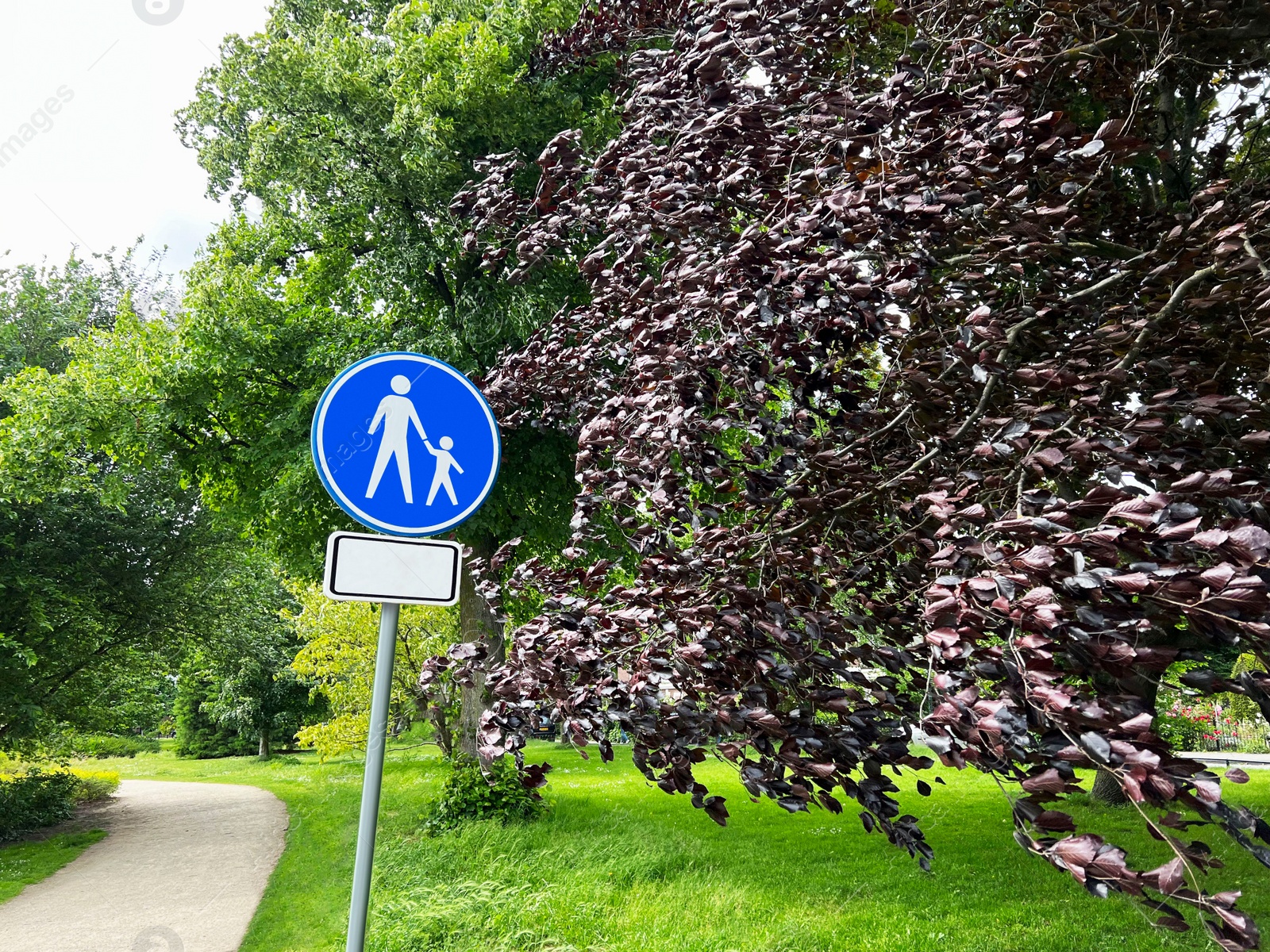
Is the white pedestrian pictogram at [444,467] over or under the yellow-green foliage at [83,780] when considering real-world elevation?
over

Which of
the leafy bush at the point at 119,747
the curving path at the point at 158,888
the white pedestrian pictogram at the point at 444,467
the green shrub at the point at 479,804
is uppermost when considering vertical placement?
the white pedestrian pictogram at the point at 444,467

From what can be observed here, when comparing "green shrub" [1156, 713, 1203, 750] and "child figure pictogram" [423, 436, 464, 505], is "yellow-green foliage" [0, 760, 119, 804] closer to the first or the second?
"child figure pictogram" [423, 436, 464, 505]

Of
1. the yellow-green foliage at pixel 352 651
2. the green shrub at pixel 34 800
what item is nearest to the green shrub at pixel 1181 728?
the yellow-green foliage at pixel 352 651

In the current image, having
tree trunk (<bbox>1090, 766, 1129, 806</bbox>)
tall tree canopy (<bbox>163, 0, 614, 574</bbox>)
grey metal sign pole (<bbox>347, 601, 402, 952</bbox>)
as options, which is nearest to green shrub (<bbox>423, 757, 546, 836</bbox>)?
tall tree canopy (<bbox>163, 0, 614, 574</bbox>)

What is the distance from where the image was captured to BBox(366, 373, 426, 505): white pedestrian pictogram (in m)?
2.80

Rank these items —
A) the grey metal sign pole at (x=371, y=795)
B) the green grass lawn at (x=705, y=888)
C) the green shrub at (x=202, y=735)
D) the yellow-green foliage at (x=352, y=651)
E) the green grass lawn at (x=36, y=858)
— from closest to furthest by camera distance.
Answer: the grey metal sign pole at (x=371, y=795) → the green grass lawn at (x=705, y=888) → the green grass lawn at (x=36, y=858) → the yellow-green foliage at (x=352, y=651) → the green shrub at (x=202, y=735)

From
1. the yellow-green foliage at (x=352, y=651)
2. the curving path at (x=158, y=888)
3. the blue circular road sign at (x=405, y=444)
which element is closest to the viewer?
the blue circular road sign at (x=405, y=444)

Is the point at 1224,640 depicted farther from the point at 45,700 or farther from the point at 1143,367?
the point at 45,700

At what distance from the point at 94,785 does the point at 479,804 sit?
1128 cm

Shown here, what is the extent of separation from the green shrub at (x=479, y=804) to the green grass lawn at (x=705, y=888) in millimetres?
320

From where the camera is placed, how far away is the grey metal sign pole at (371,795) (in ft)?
8.11

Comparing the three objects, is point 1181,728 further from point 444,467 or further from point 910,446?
point 444,467

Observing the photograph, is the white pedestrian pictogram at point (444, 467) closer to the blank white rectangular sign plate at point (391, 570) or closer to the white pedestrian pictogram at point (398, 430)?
the white pedestrian pictogram at point (398, 430)

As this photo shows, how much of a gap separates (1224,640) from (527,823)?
8407 millimetres
